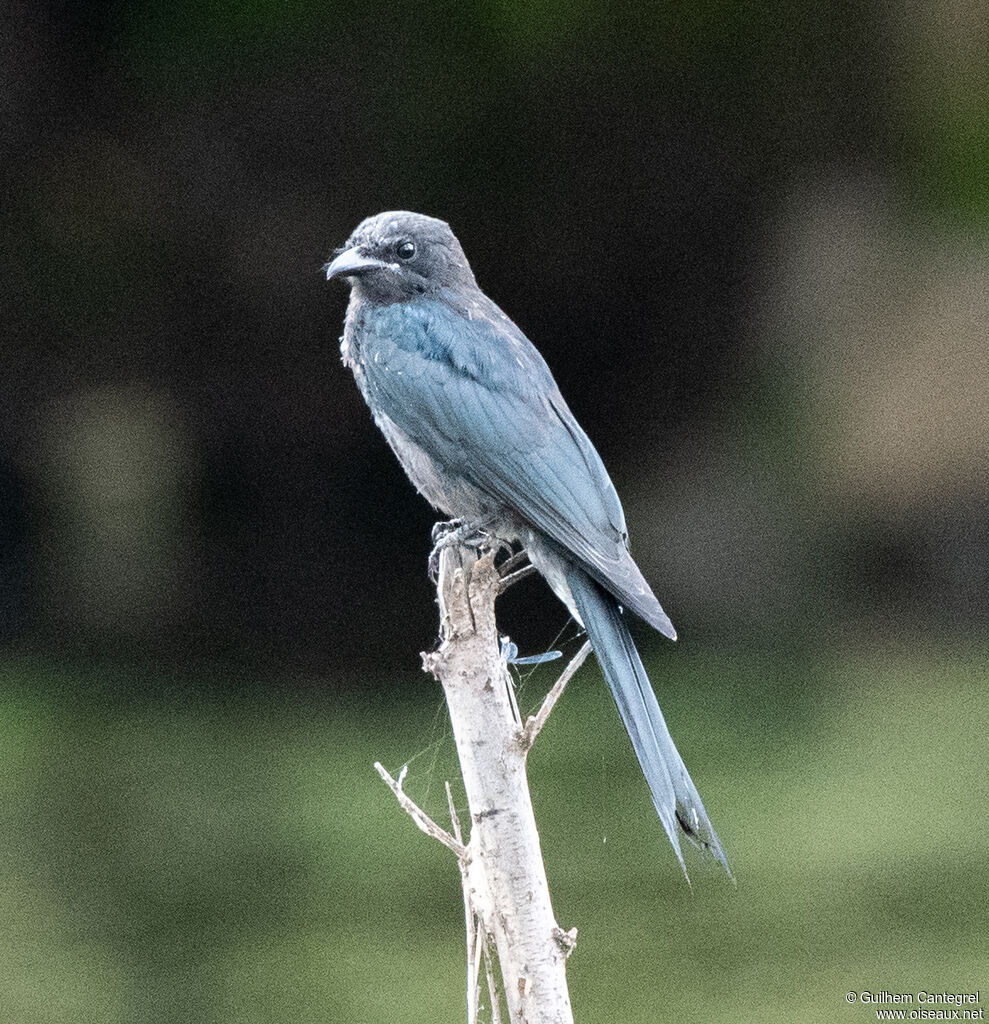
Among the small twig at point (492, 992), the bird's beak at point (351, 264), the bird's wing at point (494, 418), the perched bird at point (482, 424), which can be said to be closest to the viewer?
the small twig at point (492, 992)

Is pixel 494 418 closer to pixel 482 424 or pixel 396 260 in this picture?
pixel 482 424

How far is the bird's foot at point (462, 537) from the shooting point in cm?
308

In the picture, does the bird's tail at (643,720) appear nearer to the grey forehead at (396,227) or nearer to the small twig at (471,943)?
the small twig at (471,943)

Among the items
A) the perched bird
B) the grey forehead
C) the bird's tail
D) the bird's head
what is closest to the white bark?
the bird's tail

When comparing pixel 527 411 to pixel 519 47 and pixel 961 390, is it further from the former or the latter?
pixel 961 390

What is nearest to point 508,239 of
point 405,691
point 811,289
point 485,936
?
point 811,289

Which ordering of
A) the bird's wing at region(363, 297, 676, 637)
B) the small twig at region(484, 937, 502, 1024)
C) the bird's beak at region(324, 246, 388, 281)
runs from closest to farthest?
the small twig at region(484, 937, 502, 1024), the bird's wing at region(363, 297, 676, 637), the bird's beak at region(324, 246, 388, 281)

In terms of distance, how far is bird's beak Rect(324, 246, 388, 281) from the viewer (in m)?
3.54

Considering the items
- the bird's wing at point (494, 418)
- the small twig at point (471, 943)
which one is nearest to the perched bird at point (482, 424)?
the bird's wing at point (494, 418)

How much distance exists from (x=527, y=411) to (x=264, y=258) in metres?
2.23

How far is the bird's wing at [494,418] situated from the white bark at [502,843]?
23.3 inches

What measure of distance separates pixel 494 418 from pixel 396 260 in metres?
0.59

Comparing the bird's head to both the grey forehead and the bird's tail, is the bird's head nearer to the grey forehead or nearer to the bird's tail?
the grey forehead

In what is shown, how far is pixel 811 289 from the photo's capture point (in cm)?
553
